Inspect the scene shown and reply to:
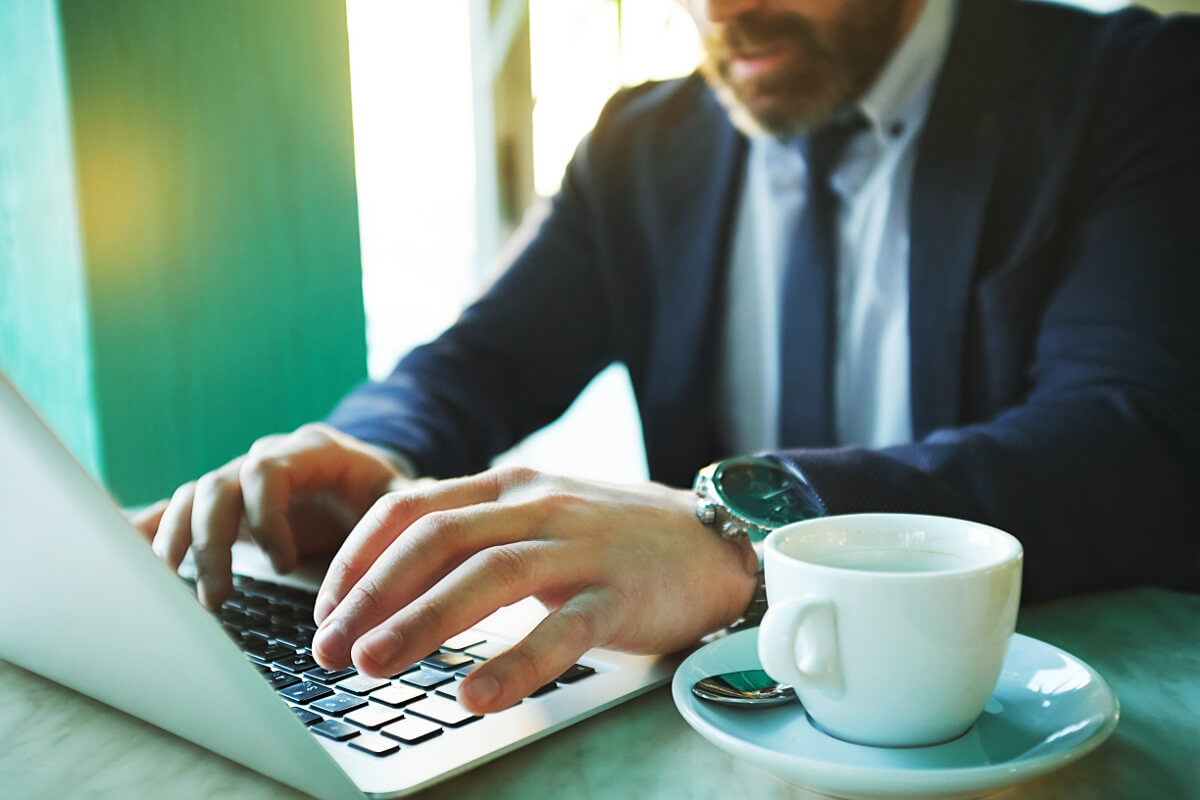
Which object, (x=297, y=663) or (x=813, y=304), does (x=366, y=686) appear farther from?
(x=813, y=304)

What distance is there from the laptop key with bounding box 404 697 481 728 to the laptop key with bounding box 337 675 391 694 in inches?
1.1

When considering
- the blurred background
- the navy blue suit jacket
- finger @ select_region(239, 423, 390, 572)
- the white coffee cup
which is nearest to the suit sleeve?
the navy blue suit jacket

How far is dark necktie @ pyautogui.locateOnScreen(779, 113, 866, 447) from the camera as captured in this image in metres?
1.12

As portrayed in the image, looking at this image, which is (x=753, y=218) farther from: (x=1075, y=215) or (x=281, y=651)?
(x=281, y=651)

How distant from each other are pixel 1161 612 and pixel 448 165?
6.99ft

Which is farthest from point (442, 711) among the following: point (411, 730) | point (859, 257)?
point (859, 257)

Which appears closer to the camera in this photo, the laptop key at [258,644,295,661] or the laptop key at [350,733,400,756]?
the laptop key at [350,733,400,756]

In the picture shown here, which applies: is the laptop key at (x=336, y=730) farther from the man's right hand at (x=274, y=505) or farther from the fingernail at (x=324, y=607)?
the man's right hand at (x=274, y=505)

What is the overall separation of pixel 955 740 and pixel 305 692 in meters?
0.28

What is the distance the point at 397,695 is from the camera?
41cm

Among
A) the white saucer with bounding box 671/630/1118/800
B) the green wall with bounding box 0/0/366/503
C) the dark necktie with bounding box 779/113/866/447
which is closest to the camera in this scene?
the white saucer with bounding box 671/630/1118/800

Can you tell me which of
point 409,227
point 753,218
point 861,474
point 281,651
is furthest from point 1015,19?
point 409,227

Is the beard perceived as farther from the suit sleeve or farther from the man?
the suit sleeve

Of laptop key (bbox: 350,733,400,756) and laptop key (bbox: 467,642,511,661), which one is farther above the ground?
laptop key (bbox: 350,733,400,756)
